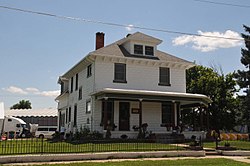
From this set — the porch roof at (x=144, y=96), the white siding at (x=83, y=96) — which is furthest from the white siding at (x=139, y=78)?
the porch roof at (x=144, y=96)

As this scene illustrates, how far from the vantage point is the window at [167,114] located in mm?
27031

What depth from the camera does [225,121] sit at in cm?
3725

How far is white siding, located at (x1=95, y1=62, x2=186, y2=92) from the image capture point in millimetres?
25438

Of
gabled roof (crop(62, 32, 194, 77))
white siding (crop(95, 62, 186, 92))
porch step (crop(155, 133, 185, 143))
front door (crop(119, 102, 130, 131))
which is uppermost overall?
gabled roof (crop(62, 32, 194, 77))

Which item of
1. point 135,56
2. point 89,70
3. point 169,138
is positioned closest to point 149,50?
point 135,56

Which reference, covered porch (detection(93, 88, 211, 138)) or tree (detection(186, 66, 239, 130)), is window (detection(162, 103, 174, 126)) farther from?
tree (detection(186, 66, 239, 130))

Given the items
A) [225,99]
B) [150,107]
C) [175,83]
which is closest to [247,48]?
[225,99]

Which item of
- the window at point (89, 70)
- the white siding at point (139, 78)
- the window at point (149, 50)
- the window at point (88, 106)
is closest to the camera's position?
the white siding at point (139, 78)

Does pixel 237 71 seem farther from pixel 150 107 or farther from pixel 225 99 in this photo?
pixel 150 107

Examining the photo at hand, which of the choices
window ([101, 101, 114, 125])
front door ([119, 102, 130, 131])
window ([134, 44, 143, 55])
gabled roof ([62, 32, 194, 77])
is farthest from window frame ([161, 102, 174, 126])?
window ([134, 44, 143, 55])

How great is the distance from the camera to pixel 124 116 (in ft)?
84.4

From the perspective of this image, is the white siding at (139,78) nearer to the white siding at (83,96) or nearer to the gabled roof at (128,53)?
the gabled roof at (128,53)

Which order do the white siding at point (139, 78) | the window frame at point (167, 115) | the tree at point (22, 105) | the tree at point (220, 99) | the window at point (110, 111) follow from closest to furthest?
the window at point (110, 111) < the white siding at point (139, 78) < the window frame at point (167, 115) < the tree at point (220, 99) < the tree at point (22, 105)

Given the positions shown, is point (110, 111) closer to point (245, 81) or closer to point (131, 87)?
point (131, 87)
